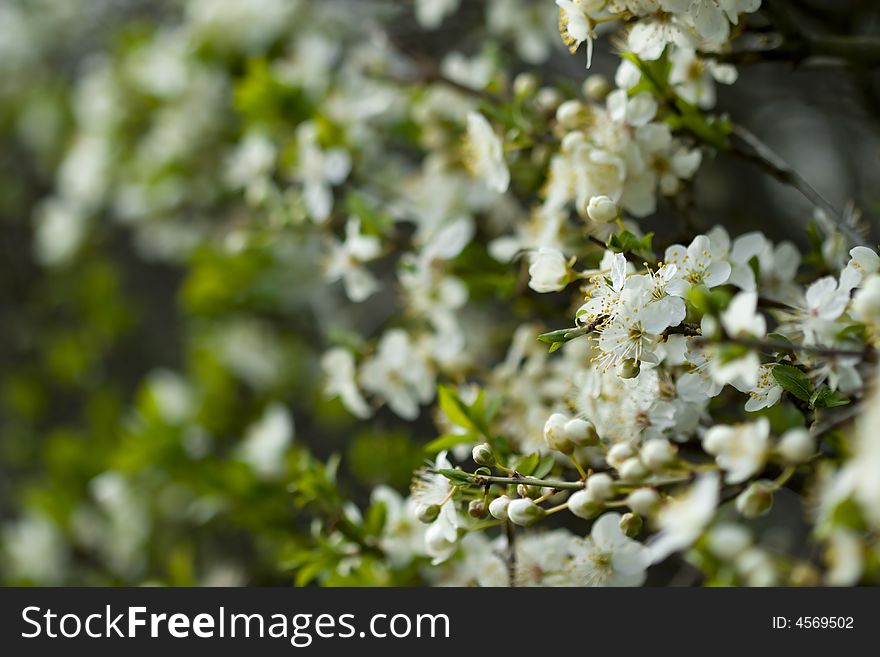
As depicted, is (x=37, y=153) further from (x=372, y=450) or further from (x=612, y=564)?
(x=612, y=564)

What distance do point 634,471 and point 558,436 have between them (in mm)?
131

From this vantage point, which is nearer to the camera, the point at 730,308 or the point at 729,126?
the point at 730,308

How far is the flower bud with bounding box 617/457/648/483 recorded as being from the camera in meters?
0.75

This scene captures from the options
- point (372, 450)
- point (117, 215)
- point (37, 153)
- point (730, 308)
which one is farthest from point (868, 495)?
point (37, 153)

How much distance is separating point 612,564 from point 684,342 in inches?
10.0

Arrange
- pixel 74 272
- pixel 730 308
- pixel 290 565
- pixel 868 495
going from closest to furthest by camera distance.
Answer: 1. pixel 868 495
2. pixel 730 308
3. pixel 290 565
4. pixel 74 272

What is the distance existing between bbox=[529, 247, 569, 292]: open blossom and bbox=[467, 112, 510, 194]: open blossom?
0.20 metres

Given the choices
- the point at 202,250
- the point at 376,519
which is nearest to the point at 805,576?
the point at 376,519

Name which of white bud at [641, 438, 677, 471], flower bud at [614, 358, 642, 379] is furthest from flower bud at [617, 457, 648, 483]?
flower bud at [614, 358, 642, 379]

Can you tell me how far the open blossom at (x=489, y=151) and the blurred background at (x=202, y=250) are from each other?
1.40 feet

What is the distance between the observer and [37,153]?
2.71 metres

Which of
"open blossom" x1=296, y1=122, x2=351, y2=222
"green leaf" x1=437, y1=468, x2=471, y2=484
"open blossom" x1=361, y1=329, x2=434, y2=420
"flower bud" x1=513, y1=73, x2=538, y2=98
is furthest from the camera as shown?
"open blossom" x1=296, y1=122, x2=351, y2=222

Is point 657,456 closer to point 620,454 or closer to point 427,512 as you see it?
Answer: point 620,454

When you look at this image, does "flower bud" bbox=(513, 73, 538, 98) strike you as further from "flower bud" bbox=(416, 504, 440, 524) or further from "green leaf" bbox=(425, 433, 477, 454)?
"flower bud" bbox=(416, 504, 440, 524)
